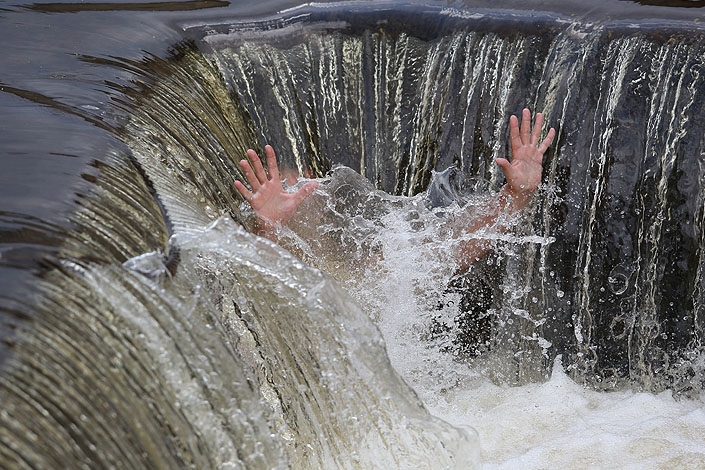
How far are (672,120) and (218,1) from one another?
72.8 inches

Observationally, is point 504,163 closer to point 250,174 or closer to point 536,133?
point 536,133

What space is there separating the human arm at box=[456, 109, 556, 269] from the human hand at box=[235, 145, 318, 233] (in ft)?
2.02

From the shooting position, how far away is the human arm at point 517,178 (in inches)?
122

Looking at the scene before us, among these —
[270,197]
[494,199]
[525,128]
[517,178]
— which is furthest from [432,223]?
[270,197]

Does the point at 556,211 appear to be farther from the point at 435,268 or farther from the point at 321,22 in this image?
the point at 321,22

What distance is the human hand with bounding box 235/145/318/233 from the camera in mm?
3000

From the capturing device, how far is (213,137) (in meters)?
3.07

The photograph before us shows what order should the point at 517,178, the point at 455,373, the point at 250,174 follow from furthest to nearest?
the point at 455,373 → the point at 517,178 → the point at 250,174

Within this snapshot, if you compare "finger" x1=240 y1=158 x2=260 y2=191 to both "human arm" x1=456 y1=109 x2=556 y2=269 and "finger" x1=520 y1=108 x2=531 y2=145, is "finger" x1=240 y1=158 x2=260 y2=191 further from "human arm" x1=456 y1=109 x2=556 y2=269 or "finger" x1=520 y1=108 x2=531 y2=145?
"finger" x1=520 y1=108 x2=531 y2=145

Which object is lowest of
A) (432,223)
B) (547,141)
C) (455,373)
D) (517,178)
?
(455,373)

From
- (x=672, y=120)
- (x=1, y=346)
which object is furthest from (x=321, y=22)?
(x=1, y=346)

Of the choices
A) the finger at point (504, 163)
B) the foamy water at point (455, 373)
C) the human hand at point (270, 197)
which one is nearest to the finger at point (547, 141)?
the finger at point (504, 163)

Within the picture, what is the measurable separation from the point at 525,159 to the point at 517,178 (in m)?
0.08

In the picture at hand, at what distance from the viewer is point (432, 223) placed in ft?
10.4
